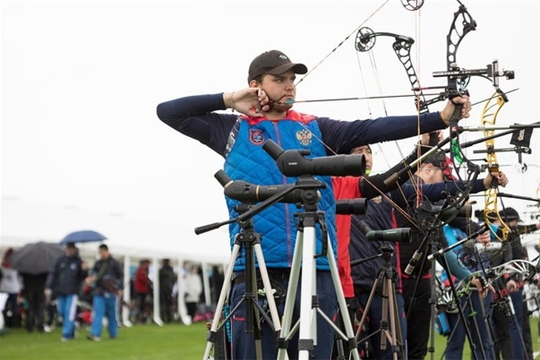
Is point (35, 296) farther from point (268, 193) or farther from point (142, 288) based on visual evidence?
point (268, 193)

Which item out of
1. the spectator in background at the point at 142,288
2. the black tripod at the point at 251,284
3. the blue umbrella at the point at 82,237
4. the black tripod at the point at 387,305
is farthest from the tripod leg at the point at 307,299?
the spectator in background at the point at 142,288

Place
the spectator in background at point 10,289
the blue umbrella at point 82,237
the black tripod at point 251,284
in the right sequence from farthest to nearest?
the blue umbrella at point 82,237, the spectator in background at point 10,289, the black tripod at point 251,284

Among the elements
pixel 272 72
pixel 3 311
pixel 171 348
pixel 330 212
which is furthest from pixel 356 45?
pixel 3 311

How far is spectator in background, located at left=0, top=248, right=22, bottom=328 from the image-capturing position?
22.2 meters

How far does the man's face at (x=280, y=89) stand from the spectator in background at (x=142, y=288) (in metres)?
22.2

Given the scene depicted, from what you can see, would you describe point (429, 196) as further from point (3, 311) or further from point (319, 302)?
point (3, 311)

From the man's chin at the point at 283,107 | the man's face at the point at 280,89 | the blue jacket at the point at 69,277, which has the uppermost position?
the blue jacket at the point at 69,277

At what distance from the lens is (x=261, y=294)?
5.09 m

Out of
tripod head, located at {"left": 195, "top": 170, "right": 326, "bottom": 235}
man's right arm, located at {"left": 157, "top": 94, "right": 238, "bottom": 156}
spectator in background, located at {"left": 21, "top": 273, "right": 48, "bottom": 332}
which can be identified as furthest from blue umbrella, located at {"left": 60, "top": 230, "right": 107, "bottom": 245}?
tripod head, located at {"left": 195, "top": 170, "right": 326, "bottom": 235}

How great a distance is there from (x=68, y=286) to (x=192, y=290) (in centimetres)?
1015

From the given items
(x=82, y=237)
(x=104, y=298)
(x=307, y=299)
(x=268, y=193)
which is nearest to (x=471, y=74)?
(x=268, y=193)

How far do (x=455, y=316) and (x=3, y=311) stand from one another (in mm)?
14843

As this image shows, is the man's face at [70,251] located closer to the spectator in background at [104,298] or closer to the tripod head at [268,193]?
the spectator in background at [104,298]

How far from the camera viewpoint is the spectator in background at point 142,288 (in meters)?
27.2
